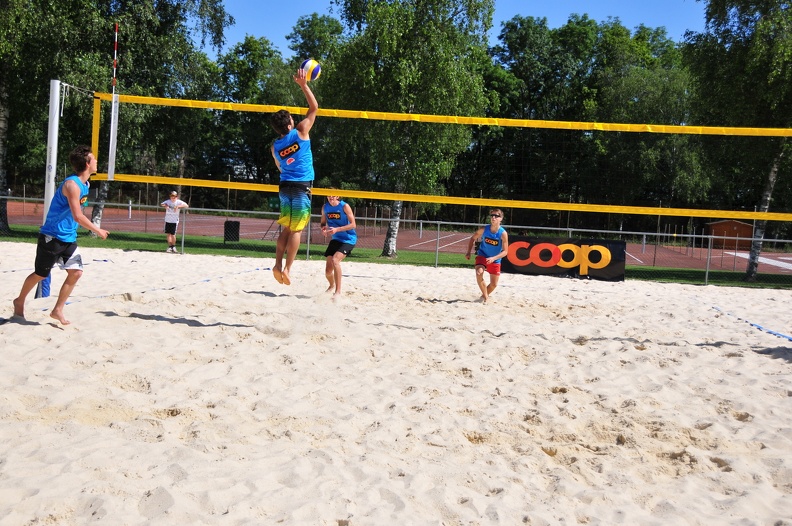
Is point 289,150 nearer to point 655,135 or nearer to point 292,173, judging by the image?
point 292,173

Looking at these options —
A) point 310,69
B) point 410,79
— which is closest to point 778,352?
point 310,69

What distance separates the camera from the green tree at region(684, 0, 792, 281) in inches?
Result: 567

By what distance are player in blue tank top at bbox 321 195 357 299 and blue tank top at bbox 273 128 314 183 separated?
2.19 meters

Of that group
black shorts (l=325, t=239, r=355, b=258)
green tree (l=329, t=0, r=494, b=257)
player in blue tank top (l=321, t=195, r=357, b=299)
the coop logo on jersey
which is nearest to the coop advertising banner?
green tree (l=329, t=0, r=494, b=257)

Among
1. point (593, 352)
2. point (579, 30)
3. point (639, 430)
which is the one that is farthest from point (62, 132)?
point (579, 30)

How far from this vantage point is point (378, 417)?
3.43m

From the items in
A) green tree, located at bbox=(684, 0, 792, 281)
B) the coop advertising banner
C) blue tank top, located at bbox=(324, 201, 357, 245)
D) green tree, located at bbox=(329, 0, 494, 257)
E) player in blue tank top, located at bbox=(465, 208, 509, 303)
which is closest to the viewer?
blue tank top, located at bbox=(324, 201, 357, 245)

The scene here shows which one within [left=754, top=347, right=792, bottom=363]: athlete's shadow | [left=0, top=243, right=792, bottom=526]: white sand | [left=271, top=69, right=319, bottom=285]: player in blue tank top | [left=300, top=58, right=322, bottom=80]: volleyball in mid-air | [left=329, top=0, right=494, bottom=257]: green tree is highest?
[left=329, top=0, right=494, bottom=257]: green tree

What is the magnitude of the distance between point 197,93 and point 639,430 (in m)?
16.3

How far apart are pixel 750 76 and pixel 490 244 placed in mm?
10313

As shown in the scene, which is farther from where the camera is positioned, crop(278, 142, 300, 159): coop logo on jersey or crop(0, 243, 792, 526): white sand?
crop(278, 142, 300, 159): coop logo on jersey

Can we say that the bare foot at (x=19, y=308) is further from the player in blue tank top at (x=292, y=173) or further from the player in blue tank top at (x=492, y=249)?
the player in blue tank top at (x=492, y=249)

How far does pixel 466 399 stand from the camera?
3.82 metres

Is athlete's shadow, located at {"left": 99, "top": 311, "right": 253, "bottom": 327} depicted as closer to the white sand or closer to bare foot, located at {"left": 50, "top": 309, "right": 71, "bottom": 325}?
the white sand
